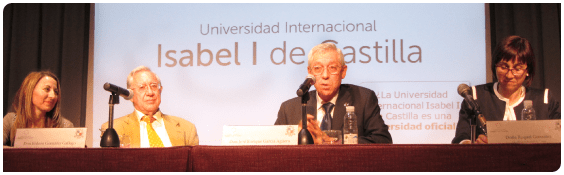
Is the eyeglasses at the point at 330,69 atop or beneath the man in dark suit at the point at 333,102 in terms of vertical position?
atop

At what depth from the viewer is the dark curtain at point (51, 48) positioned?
159 inches

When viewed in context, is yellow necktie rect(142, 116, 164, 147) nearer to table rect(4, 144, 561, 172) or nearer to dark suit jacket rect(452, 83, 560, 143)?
table rect(4, 144, 561, 172)

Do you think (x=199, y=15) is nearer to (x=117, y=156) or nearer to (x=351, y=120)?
(x=351, y=120)

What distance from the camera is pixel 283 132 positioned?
1913 mm

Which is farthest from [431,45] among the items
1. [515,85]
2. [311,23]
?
[311,23]

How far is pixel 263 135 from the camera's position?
1905mm

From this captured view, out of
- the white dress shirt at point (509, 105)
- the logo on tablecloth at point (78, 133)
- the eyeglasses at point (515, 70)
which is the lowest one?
the logo on tablecloth at point (78, 133)

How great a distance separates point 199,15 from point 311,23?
985 millimetres

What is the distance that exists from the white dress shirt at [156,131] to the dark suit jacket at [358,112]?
0.90 metres

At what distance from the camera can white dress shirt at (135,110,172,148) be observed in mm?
3424

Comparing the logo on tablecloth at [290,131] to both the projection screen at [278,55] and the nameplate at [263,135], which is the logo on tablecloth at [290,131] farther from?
the projection screen at [278,55]

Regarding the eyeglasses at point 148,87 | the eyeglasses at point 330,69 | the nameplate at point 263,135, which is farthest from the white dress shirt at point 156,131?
the nameplate at point 263,135

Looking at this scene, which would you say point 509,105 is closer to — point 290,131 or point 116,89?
point 290,131

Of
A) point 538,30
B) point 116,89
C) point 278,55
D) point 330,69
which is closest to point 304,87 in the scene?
point 116,89
